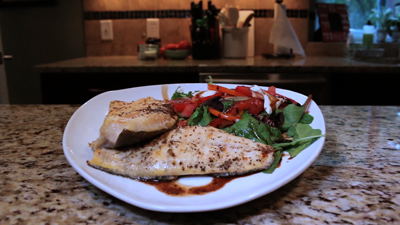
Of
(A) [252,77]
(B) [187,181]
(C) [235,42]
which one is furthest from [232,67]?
(B) [187,181]

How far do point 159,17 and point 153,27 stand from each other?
11 centimetres

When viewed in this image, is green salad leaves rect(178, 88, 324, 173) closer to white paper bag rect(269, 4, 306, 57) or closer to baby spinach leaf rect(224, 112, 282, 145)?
baby spinach leaf rect(224, 112, 282, 145)

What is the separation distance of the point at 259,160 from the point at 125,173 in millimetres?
263

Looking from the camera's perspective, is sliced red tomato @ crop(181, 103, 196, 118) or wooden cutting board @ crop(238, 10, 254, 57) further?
wooden cutting board @ crop(238, 10, 254, 57)

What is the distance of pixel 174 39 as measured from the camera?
2.98m

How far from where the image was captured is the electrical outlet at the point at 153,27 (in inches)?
116

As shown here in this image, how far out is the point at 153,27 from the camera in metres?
2.96

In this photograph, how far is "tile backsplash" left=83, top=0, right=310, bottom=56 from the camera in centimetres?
289

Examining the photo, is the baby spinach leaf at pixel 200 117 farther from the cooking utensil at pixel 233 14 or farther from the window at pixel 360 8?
the window at pixel 360 8

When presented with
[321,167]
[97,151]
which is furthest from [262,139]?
[97,151]

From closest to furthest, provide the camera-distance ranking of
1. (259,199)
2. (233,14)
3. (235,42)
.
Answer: (259,199) → (233,14) → (235,42)

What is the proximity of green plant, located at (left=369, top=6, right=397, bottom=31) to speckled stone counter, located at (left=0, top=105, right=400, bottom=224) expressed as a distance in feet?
7.91

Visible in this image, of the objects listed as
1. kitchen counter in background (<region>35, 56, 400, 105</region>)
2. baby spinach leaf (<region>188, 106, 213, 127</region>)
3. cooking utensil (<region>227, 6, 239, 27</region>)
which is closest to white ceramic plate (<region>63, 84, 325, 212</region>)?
baby spinach leaf (<region>188, 106, 213, 127</region>)

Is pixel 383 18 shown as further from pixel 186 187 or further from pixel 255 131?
pixel 186 187
